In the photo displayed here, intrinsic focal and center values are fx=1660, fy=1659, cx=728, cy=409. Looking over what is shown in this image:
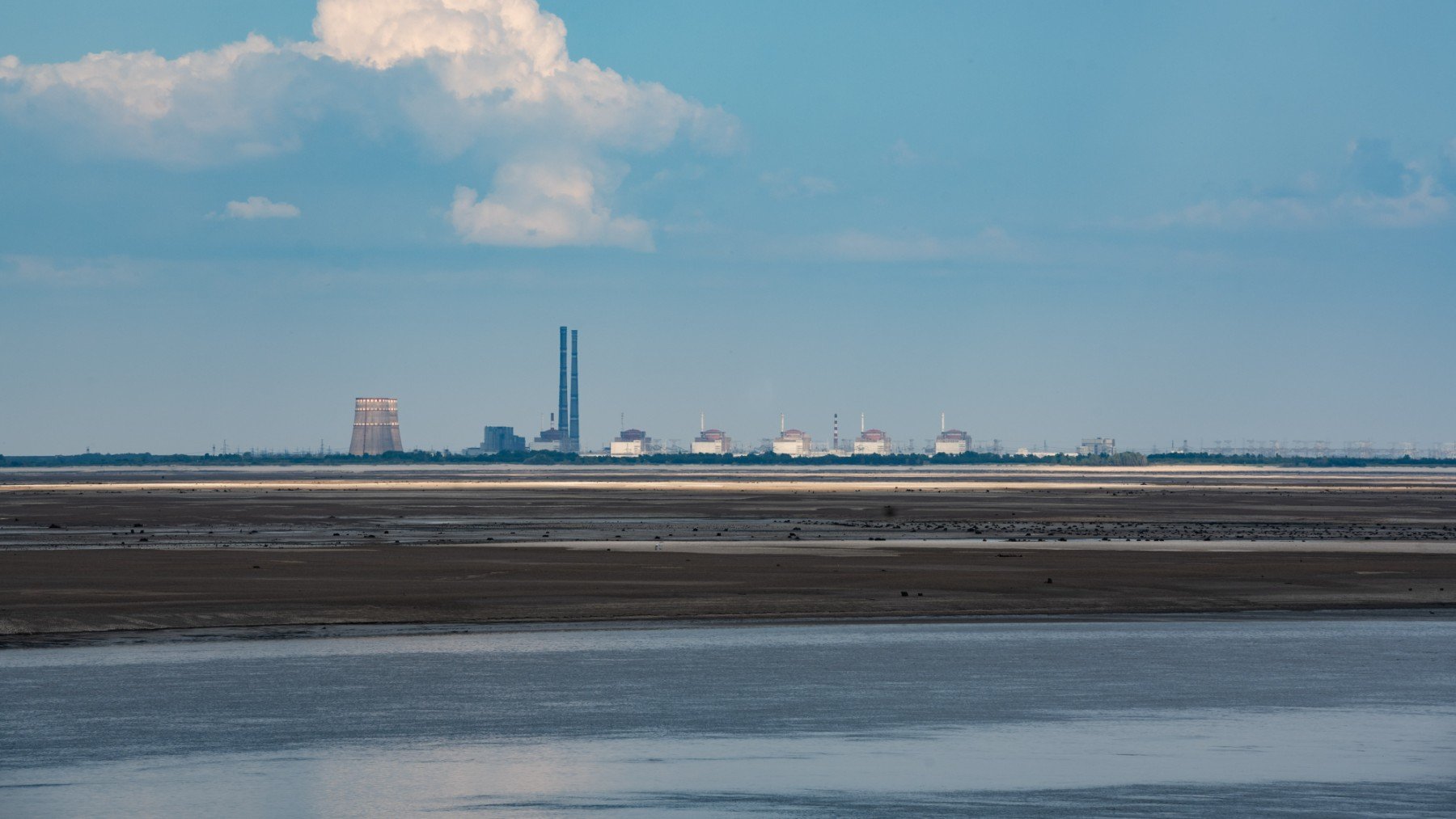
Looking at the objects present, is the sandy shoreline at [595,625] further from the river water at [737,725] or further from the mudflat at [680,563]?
the river water at [737,725]

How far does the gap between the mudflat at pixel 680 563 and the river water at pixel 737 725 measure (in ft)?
16.2

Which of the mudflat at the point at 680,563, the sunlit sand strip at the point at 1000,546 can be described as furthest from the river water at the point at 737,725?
the sunlit sand strip at the point at 1000,546

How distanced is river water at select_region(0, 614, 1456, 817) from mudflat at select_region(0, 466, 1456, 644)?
495cm

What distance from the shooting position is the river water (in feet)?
49.9

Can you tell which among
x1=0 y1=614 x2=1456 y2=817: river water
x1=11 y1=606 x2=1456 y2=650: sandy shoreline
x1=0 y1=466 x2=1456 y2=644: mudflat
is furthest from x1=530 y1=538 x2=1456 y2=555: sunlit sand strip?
x1=0 y1=614 x2=1456 y2=817: river water

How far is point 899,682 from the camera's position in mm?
23031

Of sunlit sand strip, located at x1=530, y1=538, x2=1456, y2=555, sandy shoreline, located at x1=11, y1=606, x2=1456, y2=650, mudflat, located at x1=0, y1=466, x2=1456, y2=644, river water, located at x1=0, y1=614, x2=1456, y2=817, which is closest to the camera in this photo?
river water, located at x1=0, y1=614, x2=1456, y2=817

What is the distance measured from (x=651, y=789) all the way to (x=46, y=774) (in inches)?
231

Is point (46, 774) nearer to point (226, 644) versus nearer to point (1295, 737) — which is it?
point (226, 644)

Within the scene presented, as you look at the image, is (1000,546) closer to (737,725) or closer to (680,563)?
(680,563)

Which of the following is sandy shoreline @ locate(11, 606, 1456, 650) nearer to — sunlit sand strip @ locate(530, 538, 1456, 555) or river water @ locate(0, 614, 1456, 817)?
river water @ locate(0, 614, 1456, 817)

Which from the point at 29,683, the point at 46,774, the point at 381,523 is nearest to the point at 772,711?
the point at 46,774

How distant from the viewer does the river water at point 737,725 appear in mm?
15219

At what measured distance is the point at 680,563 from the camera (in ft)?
151
